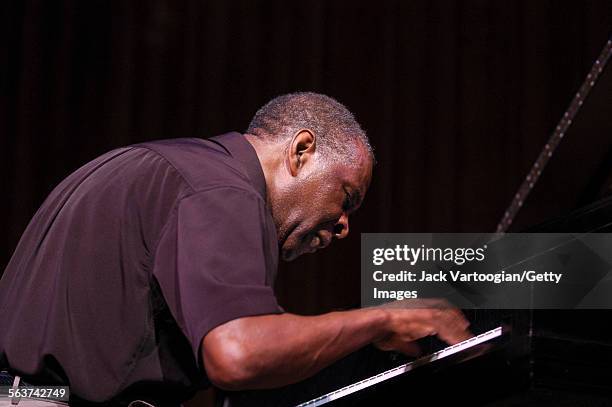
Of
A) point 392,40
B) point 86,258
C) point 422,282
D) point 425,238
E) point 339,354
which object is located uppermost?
Answer: point 392,40

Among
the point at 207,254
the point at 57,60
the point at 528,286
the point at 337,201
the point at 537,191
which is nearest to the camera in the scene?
the point at 207,254

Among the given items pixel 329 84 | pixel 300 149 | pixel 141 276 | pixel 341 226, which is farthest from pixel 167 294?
pixel 329 84

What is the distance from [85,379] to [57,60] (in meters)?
2.30

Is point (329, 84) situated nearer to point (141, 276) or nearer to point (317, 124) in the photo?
point (317, 124)

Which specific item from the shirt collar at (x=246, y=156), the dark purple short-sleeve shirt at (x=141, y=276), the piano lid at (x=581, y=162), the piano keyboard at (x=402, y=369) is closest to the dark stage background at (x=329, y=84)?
the piano lid at (x=581, y=162)

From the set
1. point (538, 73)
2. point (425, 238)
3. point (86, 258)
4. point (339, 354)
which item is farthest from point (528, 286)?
point (538, 73)

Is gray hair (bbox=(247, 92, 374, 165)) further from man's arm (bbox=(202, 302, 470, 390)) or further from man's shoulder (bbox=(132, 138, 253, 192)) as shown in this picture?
man's arm (bbox=(202, 302, 470, 390))

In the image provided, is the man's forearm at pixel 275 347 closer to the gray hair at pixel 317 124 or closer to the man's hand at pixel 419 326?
the man's hand at pixel 419 326

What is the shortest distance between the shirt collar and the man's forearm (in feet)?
0.90

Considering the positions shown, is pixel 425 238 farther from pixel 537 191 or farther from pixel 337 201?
pixel 337 201

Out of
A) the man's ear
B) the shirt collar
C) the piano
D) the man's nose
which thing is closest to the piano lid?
the piano

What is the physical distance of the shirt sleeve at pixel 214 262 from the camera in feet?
3.57

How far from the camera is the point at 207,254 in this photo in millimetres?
1110

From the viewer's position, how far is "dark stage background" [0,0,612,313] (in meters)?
3.13
